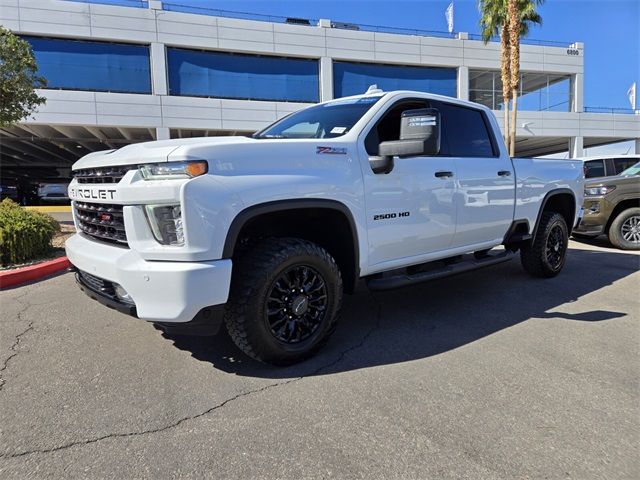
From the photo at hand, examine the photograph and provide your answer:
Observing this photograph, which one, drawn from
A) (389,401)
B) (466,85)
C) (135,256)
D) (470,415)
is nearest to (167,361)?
(135,256)

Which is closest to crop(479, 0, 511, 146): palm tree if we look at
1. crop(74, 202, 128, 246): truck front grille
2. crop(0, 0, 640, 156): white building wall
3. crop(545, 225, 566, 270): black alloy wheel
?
crop(0, 0, 640, 156): white building wall

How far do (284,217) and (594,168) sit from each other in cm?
810

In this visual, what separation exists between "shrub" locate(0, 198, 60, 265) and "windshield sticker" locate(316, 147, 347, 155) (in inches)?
208

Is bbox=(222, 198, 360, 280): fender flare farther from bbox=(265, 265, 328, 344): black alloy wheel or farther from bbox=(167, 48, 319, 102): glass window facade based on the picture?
bbox=(167, 48, 319, 102): glass window facade

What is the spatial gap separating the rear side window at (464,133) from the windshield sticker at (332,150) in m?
1.30

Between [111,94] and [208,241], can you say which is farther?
[111,94]

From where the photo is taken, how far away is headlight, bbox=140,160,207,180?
2.61 meters

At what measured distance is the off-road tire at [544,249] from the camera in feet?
18.1

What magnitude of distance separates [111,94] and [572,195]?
2009cm

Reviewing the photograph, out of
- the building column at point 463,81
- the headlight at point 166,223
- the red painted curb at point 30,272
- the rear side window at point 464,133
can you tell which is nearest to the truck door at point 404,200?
the rear side window at point 464,133

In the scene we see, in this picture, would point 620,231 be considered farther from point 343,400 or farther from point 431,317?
point 343,400

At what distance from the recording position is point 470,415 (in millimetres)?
2541

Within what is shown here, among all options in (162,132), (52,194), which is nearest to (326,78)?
(162,132)

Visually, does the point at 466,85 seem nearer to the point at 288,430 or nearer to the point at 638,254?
the point at 638,254
